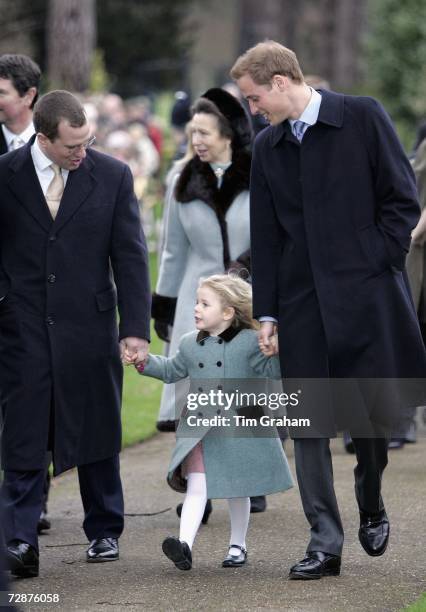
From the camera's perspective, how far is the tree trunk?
917 inches

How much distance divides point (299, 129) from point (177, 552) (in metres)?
1.65

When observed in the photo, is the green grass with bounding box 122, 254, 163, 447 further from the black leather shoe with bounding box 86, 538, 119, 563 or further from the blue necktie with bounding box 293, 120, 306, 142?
the blue necktie with bounding box 293, 120, 306, 142

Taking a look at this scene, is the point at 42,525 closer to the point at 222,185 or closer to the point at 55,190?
the point at 55,190

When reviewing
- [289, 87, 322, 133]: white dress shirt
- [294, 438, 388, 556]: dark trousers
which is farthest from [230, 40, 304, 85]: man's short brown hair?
[294, 438, 388, 556]: dark trousers

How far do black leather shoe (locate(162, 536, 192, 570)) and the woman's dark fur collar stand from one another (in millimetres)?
1894

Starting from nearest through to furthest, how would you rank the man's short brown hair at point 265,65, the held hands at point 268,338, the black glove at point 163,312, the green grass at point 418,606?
the green grass at point 418,606 < the man's short brown hair at point 265,65 < the held hands at point 268,338 < the black glove at point 163,312

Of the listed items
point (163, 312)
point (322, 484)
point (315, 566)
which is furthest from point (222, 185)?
point (315, 566)

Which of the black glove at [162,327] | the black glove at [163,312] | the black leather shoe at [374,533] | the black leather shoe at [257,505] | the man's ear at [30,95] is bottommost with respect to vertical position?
the black leather shoe at [257,505]

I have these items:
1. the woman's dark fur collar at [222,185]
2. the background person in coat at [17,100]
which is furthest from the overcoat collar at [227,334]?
the background person in coat at [17,100]

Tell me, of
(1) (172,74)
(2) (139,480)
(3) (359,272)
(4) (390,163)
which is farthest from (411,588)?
(1) (172,74)

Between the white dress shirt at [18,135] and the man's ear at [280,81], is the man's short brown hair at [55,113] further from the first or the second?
the white dress shirt at [18,135]

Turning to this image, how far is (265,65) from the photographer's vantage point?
17.9 ft

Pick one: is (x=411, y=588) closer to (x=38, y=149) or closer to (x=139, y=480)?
(x=38, y=149)

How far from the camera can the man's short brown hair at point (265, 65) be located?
17.9 feet
